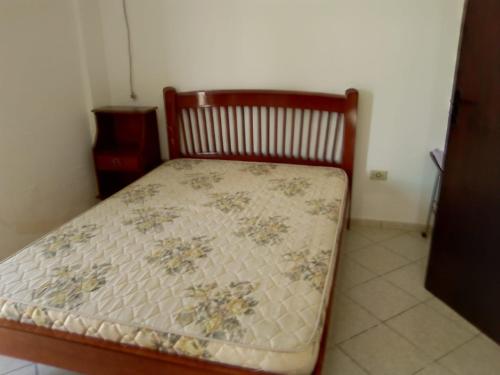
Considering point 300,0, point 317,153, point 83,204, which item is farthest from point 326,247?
point 83,204

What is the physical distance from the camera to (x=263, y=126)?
112 inches

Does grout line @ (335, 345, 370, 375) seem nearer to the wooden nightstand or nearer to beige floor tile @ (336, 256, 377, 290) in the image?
beige floor tile @ (336, 256, 377, 290)

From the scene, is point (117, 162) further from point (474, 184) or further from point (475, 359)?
point (475, 359)

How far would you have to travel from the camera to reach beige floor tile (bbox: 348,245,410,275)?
7.95 ft

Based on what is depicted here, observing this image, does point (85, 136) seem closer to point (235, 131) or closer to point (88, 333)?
point (235, 131)

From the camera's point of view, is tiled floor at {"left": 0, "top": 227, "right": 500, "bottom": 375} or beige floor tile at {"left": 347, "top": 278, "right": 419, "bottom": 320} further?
beige floor tile at {"left": 347, "top": 278, "right": 419, "bottom": 320}

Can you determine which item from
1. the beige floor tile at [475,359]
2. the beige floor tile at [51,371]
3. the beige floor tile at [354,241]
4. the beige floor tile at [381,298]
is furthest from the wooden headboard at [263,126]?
the beige floor tile at [51,371]

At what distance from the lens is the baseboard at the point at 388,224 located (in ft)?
9.29

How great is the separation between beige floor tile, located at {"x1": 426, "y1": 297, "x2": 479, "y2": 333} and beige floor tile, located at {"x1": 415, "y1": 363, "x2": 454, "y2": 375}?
34cm

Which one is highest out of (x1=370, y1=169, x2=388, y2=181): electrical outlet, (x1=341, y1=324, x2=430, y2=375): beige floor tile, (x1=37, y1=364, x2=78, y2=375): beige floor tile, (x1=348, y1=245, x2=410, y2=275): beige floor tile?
(x1=370, y1=169, x2=388, y2=181): electrical outlet

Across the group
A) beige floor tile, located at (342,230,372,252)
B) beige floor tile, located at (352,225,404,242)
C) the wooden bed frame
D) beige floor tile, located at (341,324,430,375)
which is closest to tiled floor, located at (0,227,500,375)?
beige floor tile, located at (341,324,430,375)

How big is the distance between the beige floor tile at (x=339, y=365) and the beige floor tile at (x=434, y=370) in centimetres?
25

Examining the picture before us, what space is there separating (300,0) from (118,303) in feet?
6.91

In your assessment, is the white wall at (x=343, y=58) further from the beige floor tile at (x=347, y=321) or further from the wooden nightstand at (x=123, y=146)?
the beige floor tile at (x=347, y=321)
